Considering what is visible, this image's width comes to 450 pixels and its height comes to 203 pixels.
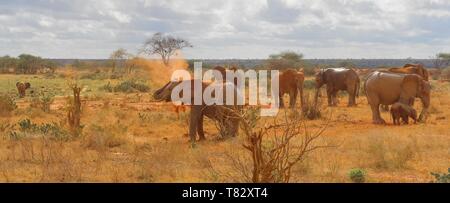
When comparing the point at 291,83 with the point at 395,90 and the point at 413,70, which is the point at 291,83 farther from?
the point at 395,90

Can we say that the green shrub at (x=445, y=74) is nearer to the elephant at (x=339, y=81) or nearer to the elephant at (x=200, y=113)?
the elephant at (x=339, y=81)

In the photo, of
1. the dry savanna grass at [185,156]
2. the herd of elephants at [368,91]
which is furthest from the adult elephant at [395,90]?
the dry savanna grass at [185,156]

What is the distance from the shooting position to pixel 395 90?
16.9 m

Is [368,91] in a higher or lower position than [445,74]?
higher

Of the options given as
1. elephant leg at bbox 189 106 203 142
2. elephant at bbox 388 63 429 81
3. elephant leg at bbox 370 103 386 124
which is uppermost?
elephant at bbox 388 63 429 81

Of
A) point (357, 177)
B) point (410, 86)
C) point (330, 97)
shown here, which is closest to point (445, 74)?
point (330, 97)

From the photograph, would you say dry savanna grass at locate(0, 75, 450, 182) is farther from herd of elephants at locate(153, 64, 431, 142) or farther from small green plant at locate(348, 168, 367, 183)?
herd of elephants at locate(153, 64, 431, 142)

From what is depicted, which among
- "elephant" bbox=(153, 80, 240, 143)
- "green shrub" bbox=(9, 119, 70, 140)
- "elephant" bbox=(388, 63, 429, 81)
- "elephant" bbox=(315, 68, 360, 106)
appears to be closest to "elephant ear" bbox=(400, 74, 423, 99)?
"elephant" bbox=(388, 63, 429, 81)

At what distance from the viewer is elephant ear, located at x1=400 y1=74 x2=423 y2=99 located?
1673cm

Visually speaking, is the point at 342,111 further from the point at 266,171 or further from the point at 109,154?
the point at 266,171

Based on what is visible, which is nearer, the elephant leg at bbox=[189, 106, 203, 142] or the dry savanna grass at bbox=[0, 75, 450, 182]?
the dry savanna grass at bbox=[0, 75, 450, 182]

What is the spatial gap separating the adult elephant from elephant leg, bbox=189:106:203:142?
629cm

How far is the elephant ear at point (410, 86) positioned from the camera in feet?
54.9

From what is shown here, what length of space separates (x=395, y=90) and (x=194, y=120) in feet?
22.7
